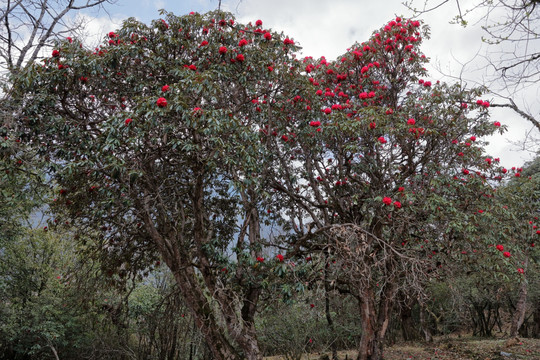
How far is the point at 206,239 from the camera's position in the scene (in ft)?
19.0

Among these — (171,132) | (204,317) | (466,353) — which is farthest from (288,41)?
(466,353)

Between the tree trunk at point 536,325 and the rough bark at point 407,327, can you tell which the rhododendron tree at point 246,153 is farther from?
the tree trunk at point 536,325

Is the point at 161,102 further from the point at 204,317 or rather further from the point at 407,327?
the point at 407,327

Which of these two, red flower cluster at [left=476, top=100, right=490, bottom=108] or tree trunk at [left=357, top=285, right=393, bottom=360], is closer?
red flower cluster at [left=476, top=100, right=490, bottom=108]

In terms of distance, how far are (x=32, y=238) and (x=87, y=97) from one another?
282 inches

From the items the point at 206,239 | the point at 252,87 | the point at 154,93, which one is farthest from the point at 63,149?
the point at 252,87

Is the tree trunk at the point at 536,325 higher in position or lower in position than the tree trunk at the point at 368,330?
lower

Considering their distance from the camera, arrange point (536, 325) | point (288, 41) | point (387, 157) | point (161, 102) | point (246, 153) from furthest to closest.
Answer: point (536, 325) < point (387, 157) < point (288, 41) < point (246, 153) < point (161, 102)

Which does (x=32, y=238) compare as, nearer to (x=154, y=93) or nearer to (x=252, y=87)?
(x=154, y=93)

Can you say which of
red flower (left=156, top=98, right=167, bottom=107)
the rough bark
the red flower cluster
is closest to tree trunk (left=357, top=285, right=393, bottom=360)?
the red flower cluster

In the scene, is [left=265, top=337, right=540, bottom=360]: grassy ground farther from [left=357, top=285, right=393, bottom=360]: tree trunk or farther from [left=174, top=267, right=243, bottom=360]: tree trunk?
[left=174, top=267, right=243, bottom=360]: tree trunk

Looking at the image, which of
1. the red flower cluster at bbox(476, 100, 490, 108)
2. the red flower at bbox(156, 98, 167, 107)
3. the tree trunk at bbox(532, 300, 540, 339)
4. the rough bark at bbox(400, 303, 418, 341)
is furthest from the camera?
the tree trunk at bbox(532, 300, 540, 339)

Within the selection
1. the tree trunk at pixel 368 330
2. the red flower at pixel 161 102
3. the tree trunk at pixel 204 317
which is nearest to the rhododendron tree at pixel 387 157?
the tree trunk at pixel 368 330

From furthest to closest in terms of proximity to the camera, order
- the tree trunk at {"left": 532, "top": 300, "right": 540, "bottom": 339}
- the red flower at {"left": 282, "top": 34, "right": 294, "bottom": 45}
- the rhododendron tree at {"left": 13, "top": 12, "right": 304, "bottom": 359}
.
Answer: the tree trunk at {"left": 532, "top": 300, "right": 540, "bottom": 339}
the red flower at {"left": 282, "top": 34, "right": 294, "bottom": 45}
the rhododendron tree at {"left": 13, "top": 12, "right": 304, "bottom": 359}
